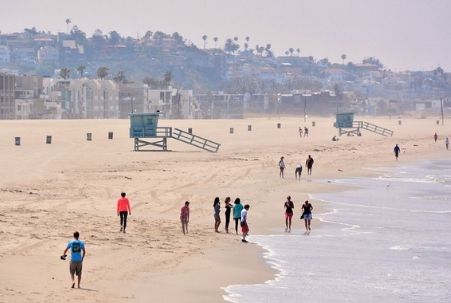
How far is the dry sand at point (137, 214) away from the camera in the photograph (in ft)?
72.0

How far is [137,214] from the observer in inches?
1291

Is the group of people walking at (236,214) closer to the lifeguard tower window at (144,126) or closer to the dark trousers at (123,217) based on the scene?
the dark trousers at (123,217)

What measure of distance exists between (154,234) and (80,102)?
A: 505 ft

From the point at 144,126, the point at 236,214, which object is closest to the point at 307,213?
the point at 236,214

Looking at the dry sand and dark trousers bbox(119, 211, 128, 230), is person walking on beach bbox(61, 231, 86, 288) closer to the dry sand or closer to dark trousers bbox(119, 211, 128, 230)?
the dry sand

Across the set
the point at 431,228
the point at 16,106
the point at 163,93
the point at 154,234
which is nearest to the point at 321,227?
the point at 431,228

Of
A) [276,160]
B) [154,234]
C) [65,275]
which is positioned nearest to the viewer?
[65,275]

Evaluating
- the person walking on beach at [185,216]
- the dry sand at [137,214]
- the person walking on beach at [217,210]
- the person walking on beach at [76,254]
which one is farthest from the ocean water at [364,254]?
the person walking on beach at [76,254]

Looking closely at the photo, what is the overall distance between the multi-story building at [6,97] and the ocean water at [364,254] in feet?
351

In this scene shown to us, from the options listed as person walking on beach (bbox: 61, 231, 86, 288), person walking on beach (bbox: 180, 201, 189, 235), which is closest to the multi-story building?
person walking on beach (bbox: 180, 201, 189, 235)

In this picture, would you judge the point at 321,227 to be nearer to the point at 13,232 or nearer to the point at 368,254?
the point at 368,254

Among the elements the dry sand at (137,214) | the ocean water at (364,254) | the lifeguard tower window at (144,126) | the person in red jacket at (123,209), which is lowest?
the ocean water at (364,254)

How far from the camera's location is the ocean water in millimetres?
23000

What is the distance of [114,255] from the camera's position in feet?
81.7
